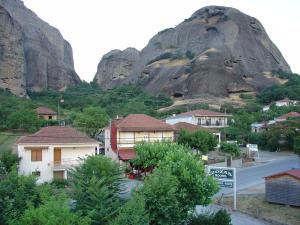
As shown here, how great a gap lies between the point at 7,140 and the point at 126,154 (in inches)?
675

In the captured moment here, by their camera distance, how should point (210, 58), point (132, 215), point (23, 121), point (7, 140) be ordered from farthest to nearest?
1. point (210, 58)
2. point (23, 121)
3. point (7, 140)
4. point (132, 215)

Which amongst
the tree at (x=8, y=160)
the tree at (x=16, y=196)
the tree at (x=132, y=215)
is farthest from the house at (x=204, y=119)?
the tree at (x=132, y=215)

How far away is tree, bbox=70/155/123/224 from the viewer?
1483cm

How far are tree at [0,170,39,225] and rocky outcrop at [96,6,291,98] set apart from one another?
241 ft

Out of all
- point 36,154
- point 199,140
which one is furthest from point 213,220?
point 199,140

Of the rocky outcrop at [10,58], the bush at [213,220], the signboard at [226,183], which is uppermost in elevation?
the rocky outcrop at [10,58]

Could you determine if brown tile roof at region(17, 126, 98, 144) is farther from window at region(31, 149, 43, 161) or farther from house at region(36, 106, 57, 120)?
house at region(36, 106, 57, 120)

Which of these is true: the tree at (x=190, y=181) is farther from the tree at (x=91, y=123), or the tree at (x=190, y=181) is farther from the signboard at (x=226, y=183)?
Result: the tree at (x=91, y=123)

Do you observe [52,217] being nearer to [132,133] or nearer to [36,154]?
[36,154]

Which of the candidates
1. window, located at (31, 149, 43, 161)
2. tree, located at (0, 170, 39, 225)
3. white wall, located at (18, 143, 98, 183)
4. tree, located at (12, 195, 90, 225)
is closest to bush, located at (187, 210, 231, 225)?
tree, located at (12, 195, 90, 225)

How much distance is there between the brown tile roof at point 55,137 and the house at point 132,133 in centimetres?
498

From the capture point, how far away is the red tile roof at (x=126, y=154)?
1383 inches

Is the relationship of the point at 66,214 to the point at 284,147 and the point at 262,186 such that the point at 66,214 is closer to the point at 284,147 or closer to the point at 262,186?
the point at 262,186

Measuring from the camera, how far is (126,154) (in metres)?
36.2
